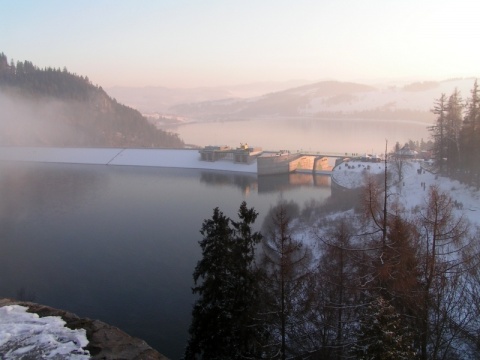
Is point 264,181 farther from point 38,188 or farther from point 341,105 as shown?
point 341,105

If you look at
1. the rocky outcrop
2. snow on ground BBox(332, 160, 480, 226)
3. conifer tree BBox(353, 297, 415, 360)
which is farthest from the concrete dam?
conifer tree BBox(353, 297, 415, 360)

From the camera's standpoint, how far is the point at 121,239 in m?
14.8

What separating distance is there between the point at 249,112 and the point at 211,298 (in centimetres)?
11658

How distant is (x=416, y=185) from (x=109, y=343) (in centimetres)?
1496

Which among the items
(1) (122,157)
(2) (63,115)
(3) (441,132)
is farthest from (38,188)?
(2) (63,115)

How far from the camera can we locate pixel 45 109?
53.8 meters

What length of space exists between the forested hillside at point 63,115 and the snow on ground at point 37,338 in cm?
4696

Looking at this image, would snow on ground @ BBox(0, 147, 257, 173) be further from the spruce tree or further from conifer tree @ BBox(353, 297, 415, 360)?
conifer tree @ BBox(353, 297, 415, 360)

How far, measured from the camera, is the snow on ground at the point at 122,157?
116ft

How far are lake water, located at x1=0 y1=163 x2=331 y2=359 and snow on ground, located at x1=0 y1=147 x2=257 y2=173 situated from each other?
205 inches

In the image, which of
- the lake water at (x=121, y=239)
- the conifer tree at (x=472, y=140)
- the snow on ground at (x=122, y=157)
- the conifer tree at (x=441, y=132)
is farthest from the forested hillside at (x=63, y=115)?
the conifer tree at (x=472, y=140)

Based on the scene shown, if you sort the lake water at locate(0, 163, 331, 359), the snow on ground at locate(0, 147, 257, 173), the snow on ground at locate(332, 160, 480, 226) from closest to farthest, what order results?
the lake water at locate(0, 163, 331, 359) → the snow on ground at locate(332, 160, 480, 226) → the snow on ground at locate(0, 147, 257, 173)

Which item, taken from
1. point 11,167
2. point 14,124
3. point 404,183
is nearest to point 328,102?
point 14,124

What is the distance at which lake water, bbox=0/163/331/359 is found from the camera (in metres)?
9.75
